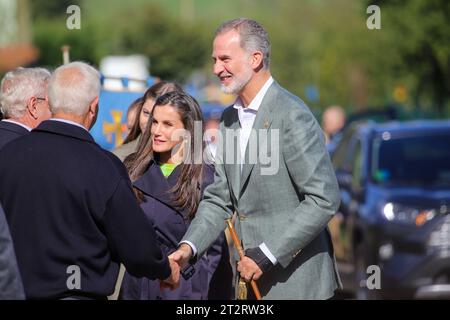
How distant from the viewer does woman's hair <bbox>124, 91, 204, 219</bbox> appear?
6.92m

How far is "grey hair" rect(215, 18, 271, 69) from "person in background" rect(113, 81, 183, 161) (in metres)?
1.50

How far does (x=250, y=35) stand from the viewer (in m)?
6.09

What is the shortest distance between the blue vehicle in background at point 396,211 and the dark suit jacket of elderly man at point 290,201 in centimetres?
461

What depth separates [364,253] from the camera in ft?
38.8

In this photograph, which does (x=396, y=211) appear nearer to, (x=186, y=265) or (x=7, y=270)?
(x=186, y=265)

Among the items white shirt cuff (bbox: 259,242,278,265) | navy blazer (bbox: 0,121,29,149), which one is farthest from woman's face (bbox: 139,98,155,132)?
white shirt cuff (bbox: 259,242,278,265)

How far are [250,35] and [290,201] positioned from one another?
35.7 inches

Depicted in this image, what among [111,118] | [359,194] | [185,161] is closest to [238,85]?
[185,161]

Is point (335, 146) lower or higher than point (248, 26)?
lower

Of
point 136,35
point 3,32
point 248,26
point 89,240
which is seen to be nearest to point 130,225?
point 89,240

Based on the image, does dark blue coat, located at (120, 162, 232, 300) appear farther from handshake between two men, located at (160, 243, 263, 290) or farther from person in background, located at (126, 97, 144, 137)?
person in background, located at (126, 97, 144, 137)

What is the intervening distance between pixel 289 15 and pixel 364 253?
75607 millimetres
